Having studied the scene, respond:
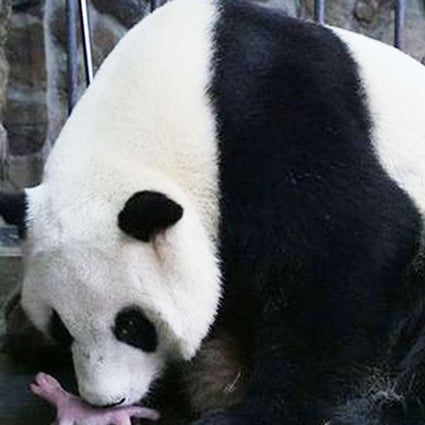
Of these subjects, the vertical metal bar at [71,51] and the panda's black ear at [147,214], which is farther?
the vertical metal bar at [71,51]

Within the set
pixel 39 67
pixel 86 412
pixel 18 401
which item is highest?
pixel 86 412

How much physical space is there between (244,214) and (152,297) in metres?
0.26

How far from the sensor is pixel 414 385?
275 centimetres

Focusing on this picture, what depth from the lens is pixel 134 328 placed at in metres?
2.77

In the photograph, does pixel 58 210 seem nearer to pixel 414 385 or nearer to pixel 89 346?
pixel 89 346

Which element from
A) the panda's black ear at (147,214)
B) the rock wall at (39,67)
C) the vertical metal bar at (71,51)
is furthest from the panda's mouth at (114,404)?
the rock wall at (39,67)

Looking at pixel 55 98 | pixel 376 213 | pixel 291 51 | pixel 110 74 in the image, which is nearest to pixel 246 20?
pixel 291 51

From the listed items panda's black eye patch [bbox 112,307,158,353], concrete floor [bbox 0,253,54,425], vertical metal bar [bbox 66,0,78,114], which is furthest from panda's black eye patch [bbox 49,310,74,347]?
vertical metal bar [bbox 66,0,78,114]

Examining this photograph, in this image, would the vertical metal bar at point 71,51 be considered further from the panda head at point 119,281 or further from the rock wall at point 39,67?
the panda head at point 119,281

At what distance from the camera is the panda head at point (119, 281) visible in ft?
8.96

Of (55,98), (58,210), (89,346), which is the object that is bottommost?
(55,98)

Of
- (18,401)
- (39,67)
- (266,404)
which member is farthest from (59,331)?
(39,67)

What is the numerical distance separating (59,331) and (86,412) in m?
0.18

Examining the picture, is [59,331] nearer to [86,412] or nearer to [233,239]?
[86,412]
